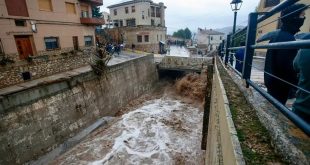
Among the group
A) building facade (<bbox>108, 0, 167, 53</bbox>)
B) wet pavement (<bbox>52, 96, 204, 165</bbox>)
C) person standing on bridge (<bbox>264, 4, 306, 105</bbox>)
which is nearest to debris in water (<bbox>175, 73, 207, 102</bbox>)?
wet pavement (<bbox>52, 96, 204, 165</bbox>)

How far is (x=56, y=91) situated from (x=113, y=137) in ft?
14.6

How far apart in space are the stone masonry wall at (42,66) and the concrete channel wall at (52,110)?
2255mm

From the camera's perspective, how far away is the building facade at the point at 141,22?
31.5 metres

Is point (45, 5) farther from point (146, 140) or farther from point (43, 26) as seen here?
point (146, 140)

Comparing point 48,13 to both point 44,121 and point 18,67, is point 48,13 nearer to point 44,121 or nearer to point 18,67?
point 18,67

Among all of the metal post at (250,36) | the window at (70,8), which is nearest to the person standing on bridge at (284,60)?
the metal post at (250,36)

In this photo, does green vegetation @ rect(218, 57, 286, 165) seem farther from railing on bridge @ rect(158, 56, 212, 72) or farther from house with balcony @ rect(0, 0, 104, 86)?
railing on bridge @ rect(158, 56, 212, 72)

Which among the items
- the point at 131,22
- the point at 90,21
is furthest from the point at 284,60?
the point at 131,22

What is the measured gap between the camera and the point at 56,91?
10117mm

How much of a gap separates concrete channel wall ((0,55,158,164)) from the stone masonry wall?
2.26 meters

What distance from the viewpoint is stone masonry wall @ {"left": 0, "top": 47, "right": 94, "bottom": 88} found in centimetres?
977

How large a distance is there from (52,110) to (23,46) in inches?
258

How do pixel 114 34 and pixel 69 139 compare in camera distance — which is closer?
pixel 69 139

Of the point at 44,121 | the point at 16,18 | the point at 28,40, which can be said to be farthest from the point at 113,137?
the point at 16,18
